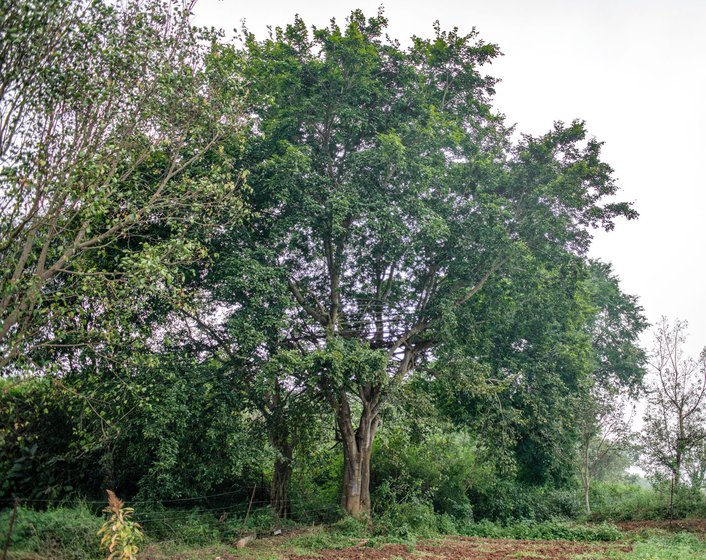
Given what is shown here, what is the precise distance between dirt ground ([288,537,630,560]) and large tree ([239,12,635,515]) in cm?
291

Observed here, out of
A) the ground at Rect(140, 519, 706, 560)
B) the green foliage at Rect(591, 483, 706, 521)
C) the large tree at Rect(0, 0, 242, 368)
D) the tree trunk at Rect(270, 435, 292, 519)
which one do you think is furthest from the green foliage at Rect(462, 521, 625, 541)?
the large tree at Rect(0, 0, 242, 368)

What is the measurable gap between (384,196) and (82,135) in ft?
21.3

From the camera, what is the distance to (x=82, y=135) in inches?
280

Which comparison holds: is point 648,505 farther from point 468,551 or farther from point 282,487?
point 282,487

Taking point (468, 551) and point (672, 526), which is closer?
point (468, 551)

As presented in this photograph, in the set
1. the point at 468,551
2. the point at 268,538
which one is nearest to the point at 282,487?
the point at 268,538

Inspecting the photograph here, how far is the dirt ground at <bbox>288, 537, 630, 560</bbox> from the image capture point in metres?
9.25

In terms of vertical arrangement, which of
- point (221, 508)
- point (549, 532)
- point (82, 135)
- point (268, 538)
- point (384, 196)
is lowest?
point (549, 532)

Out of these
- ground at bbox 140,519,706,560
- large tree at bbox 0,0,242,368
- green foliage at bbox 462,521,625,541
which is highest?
large tree at bbox 0,0,242,368

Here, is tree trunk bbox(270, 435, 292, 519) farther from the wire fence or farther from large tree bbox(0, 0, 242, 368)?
large tree bbox(0, 0, 242, 368)

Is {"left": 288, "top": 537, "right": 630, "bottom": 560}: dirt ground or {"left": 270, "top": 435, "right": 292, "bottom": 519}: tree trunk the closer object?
{"left": 288, "top": 537, "right": 630, "bottom": 560}: dirt ground

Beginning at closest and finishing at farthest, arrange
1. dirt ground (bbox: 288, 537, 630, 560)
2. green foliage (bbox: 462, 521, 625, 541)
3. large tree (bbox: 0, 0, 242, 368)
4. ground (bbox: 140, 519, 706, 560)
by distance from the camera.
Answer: large tree (bbox: 0, 0, 242, 368)
ground (bbox: 140, 519, 706, 560)
dirt ground (bbox: 288, 537, 630, 560)
green foliage (bbox: 462, 521, 625, 541)

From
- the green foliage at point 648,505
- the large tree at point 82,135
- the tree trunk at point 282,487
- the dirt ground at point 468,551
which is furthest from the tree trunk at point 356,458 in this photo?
the green foliage at point 648,505

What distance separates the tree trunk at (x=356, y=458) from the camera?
516 inches
